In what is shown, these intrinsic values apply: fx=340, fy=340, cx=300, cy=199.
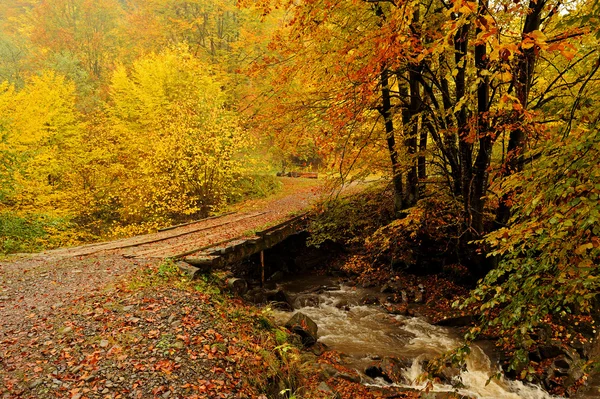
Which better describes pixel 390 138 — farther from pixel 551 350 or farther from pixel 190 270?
pixel 190 270

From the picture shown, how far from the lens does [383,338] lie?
8.80 m

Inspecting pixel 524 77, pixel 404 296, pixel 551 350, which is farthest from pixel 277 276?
pixel 524 77

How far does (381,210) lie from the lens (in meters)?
12.6

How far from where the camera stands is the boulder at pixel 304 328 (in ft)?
25.6

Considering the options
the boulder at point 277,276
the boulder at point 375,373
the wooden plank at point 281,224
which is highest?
the wooden plank at point 281,224

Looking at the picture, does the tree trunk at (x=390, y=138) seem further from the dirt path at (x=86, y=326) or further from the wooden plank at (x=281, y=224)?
the dirt path at (x=86, y=326)

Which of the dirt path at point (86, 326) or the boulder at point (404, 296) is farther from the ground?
the dirt path at point (86, 326)

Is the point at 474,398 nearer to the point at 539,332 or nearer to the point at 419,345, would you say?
the point at 419,345

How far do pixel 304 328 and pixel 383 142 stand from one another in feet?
20.3

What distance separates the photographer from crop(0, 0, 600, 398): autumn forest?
3506mm

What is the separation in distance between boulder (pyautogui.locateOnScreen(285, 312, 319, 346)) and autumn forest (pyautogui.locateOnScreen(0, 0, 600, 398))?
3245 millimetres

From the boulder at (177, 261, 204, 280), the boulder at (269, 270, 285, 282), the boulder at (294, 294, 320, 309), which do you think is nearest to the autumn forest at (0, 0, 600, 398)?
the boulder at (294, 294, 320, 309)

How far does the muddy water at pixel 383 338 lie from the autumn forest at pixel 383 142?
604mm

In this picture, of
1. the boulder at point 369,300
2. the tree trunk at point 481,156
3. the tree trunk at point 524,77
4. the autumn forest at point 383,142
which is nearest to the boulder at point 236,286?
the autumn forest at point 383,142
